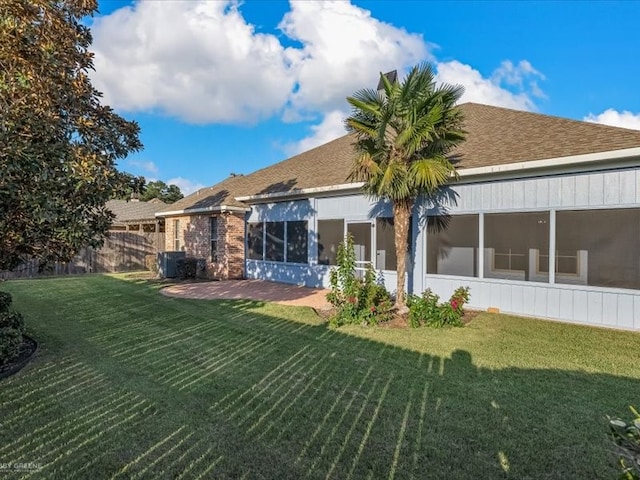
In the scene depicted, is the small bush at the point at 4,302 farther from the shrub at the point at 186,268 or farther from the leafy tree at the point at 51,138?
the shrub at the point at 186,268

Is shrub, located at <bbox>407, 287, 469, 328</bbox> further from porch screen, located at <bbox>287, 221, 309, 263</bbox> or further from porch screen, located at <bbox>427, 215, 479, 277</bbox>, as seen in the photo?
porch screen, located at <bbox>287, 221, 309, 263</bbox>

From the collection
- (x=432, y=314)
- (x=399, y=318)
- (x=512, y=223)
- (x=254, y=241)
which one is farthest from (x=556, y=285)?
(x=254, y=241)

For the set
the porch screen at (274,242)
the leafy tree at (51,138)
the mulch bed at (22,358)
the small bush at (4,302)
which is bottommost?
the mulch bed at (22,358)

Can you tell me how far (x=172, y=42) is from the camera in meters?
12.6

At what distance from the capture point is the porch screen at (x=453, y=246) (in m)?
8.53

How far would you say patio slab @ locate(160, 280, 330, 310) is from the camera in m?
9.83

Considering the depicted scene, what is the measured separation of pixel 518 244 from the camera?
888 cm

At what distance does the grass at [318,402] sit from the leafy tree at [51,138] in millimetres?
1790

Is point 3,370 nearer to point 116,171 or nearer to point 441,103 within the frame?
point 116,171

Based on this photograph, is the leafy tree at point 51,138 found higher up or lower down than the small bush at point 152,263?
higher up

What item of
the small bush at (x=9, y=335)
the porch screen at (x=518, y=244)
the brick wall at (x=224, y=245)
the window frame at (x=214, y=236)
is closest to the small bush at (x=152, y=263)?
the brick wall at (x=224, y=245)

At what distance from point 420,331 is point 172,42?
12.4 meters

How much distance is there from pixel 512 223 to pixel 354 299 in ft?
13.6

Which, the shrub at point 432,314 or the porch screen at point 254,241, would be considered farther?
the porch screen at point 254,241
